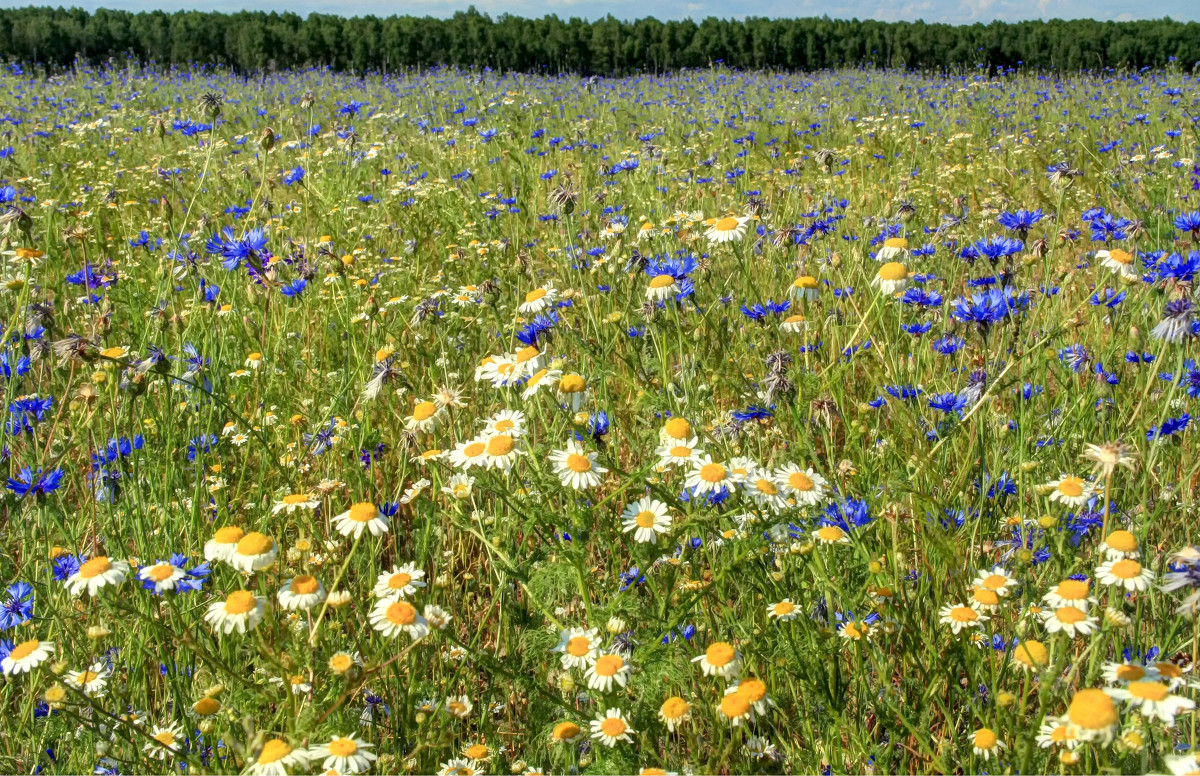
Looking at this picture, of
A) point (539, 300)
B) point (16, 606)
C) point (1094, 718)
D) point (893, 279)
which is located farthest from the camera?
point (539, 300)

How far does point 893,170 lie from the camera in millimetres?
5512

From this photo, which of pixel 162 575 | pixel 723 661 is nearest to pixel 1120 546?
pixel 723 661

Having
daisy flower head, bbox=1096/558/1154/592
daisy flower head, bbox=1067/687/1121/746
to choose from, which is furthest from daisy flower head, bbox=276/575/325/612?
daisy flower head, bbox=1096/558/1154/592

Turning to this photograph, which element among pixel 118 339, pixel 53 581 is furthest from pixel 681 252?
pixel 53 581

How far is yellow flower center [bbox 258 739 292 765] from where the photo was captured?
108 cm

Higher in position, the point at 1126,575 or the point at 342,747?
the point at 1126,575

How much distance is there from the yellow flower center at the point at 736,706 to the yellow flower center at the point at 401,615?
0.46 m

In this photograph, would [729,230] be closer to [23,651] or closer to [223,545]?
[223,545]

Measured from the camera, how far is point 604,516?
6.52 feet

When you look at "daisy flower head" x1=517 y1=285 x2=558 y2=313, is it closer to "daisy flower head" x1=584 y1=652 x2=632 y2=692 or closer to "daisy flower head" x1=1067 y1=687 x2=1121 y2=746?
"daisy flower head" x1=584 y1=652 x2=632 y2=692

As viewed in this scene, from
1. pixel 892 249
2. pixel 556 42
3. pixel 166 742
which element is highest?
pixel 556 42

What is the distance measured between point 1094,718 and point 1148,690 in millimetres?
114

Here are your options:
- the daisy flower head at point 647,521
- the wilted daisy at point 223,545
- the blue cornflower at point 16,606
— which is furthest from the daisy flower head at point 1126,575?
the blue cornflower at point 16,606

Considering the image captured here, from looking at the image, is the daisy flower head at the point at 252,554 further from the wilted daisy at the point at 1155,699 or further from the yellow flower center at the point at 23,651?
the wilted daisy at the point at 1155,699
